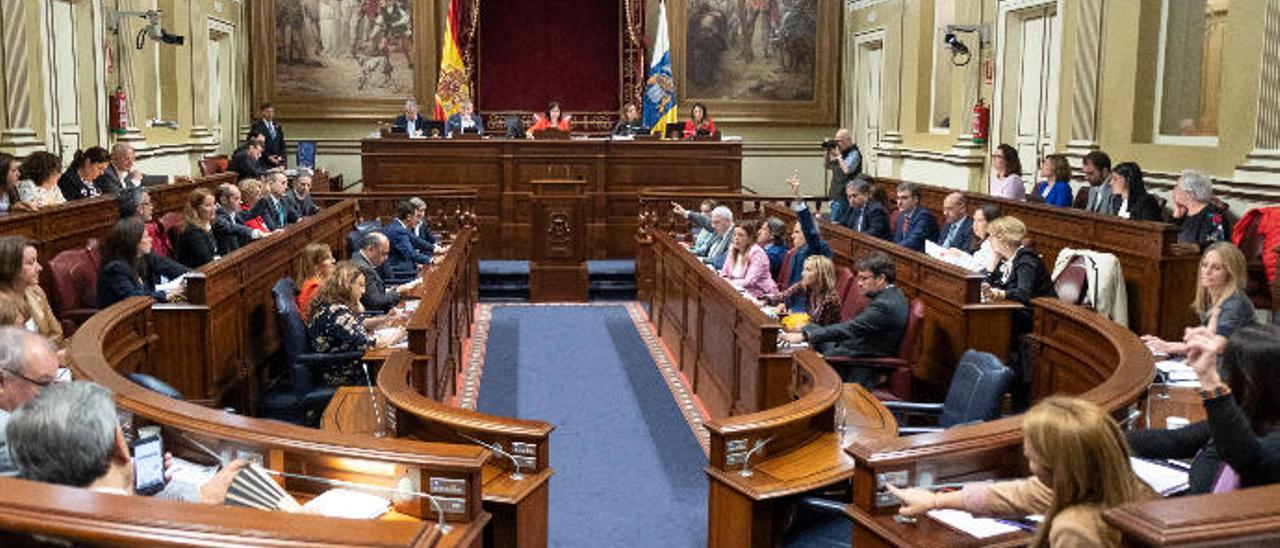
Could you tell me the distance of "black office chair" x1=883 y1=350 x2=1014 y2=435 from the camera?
179 inches

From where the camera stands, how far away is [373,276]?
7379 millimetres

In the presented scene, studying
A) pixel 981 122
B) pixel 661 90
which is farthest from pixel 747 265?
pixel 661 90

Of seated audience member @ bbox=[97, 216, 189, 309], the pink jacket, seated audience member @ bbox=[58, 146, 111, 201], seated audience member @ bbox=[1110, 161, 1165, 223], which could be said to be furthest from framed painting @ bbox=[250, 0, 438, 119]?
seated audience member @ bbox=[1110, 161, 1165, 223]

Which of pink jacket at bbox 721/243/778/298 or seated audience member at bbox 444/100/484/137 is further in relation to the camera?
seated audience member at bbox 444/100/484/137

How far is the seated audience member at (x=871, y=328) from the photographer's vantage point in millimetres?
5914

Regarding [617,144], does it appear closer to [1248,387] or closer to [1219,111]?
[1219,111]

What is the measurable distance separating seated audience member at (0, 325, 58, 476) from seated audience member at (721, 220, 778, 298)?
5013mm

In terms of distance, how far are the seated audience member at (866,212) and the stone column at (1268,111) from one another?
273 cm

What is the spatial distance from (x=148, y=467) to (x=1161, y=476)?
2827 millimetres

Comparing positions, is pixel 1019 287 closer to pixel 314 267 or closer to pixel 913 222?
pixel 913 222

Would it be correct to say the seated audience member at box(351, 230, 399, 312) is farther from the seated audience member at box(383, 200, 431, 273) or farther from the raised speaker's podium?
the raised speaker's podium

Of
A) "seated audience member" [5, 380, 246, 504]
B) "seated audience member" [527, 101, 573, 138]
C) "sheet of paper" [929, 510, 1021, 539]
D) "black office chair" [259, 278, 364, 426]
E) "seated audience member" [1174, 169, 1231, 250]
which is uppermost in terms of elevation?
"seated audience member" [527, 101, 573, 138]

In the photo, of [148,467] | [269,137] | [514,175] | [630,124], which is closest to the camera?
[148,467]

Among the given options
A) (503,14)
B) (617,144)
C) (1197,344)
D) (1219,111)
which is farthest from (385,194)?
(1197,344)
